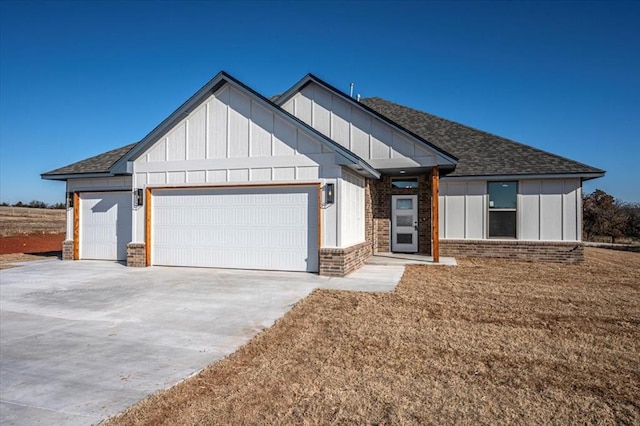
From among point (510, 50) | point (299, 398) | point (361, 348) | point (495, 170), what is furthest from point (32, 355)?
point (510, 50)

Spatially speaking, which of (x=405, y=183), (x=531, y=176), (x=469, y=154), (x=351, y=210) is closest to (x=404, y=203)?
(x=405, y=183)

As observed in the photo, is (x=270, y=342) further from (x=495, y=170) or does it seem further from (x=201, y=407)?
(x=495, y=170)

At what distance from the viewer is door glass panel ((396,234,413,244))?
1445 cm

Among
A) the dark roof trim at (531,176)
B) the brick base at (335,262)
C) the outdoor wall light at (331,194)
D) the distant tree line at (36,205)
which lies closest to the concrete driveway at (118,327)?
the brick base at (335,262)

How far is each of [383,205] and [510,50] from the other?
7798mm

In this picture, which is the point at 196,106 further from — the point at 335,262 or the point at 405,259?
the point at 405,259

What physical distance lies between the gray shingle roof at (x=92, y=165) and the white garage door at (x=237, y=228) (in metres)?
3.69

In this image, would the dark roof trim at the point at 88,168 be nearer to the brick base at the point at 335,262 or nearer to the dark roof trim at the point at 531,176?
the brick base at the point at 335,262

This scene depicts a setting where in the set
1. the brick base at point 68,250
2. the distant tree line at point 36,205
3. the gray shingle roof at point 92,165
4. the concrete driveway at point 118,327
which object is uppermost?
the gray shingle roof at point 92,165

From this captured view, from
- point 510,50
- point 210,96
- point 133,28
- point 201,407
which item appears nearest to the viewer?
point 201,407

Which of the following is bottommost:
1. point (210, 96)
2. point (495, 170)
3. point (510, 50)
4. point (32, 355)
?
point (32, 355)

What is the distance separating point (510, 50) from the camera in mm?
14492

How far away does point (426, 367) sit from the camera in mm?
4141

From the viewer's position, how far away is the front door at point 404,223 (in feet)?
47.1
